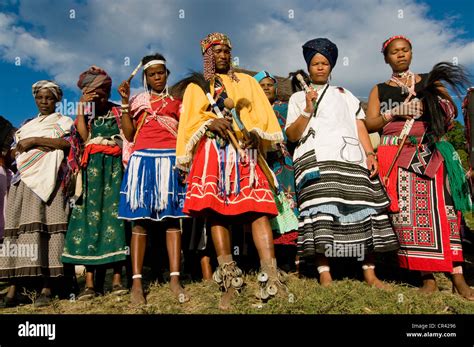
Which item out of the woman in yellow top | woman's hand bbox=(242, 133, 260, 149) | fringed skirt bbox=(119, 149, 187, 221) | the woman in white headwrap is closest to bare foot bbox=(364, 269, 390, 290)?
the woman in yellow top

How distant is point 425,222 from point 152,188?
2.66m

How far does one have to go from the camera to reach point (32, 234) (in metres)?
4.38

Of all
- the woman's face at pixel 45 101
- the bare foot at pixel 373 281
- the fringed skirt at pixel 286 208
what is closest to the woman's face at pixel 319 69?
the fringed skirt at pixel 286 208

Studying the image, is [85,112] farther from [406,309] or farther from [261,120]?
[406,309]

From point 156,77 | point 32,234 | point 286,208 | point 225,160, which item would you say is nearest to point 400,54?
point 286,208

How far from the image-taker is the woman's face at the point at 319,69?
4348 mm

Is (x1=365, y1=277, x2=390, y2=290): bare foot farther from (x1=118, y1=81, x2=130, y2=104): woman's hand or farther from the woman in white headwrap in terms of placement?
the woman in white headwrap

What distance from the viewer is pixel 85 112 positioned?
4.57 meters

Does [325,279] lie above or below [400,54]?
below

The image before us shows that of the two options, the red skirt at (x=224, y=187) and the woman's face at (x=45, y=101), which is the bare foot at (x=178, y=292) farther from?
the woman's face at (x=45, y=101)

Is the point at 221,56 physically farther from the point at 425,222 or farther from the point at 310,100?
the point at 425,222

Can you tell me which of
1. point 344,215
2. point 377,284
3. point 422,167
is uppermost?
point 422,167

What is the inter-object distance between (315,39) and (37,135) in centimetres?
319
